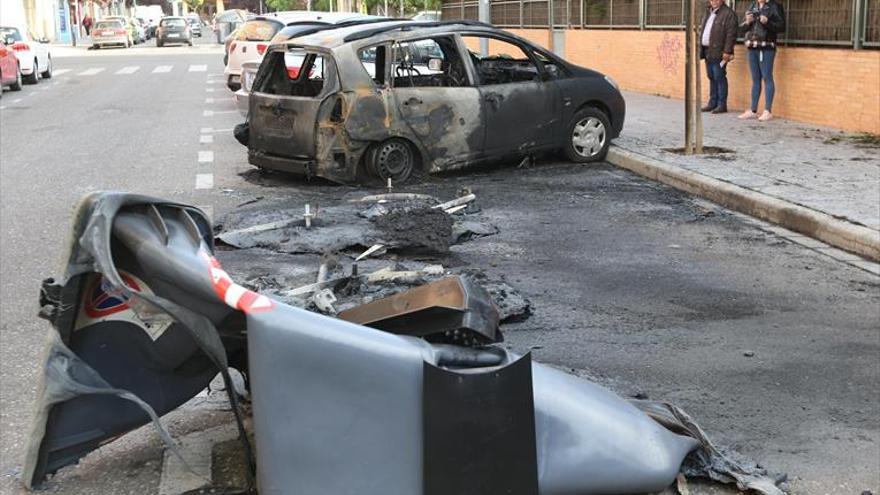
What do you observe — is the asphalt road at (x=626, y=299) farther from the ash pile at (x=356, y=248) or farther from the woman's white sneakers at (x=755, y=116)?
the woman's white sneakers at (x=755, y=116)

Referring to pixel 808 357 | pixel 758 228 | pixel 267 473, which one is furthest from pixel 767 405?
pixel 758 228

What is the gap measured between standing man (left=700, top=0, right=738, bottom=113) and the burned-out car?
4274mm

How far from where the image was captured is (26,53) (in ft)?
88.2

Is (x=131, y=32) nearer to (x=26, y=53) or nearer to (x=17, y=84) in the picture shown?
(x=26, y=53)

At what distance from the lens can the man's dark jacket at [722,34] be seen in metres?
15.3

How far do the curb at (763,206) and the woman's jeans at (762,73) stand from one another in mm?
3548

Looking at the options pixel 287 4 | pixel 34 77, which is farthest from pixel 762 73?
pixel 287 4

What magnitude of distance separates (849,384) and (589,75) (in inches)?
293

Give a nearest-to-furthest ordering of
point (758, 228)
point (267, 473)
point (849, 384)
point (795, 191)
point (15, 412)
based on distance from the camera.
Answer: point (267, 473) < point (15, 412) < point (849, 384) < point (758, 228) < point (795, 191)

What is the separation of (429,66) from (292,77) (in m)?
1.50

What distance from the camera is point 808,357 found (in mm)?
5520

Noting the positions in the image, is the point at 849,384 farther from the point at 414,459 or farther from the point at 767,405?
the point at 414,459

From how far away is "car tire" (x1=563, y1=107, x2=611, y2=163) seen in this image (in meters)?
12.1

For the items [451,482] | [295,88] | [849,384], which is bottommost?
[849,384]
